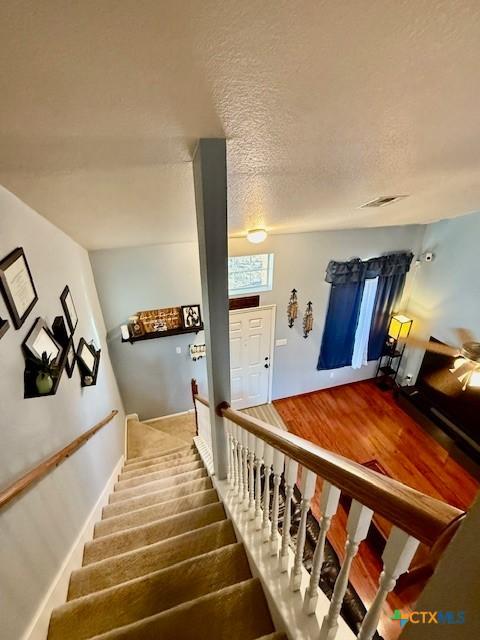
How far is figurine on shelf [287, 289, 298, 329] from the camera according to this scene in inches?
158

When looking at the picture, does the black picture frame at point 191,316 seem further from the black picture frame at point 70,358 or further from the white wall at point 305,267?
the black picture frame at point 70,358

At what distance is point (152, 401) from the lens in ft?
13.4

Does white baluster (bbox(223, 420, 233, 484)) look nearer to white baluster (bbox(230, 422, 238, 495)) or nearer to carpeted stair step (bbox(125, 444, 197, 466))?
white baluster (bbox(230, 422, 238, 495))

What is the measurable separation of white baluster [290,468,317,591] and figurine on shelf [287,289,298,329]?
326 cm

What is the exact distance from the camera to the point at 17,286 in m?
1.27

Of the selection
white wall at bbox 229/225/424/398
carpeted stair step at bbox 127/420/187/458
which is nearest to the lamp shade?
white wall at bbox 229/225/424/398

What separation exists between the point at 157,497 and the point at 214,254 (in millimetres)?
1850

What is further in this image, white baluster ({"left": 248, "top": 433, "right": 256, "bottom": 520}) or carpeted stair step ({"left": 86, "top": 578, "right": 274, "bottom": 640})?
white baluster ({"left": 248, "top": 433, "right": 256, "bottom": 520})

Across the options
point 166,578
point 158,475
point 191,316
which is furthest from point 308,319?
point 166,578

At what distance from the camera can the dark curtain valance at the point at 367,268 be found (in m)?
3.96

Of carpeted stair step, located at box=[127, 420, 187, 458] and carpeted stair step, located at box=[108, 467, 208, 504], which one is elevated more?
carpeted stair step, located at box=[108, 467, 208, 504]

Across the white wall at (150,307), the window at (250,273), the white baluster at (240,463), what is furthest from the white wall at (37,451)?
the window at (250,273)

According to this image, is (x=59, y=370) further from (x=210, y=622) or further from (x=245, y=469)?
(x=210, y=622)

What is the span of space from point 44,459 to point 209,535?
3.14 feet
